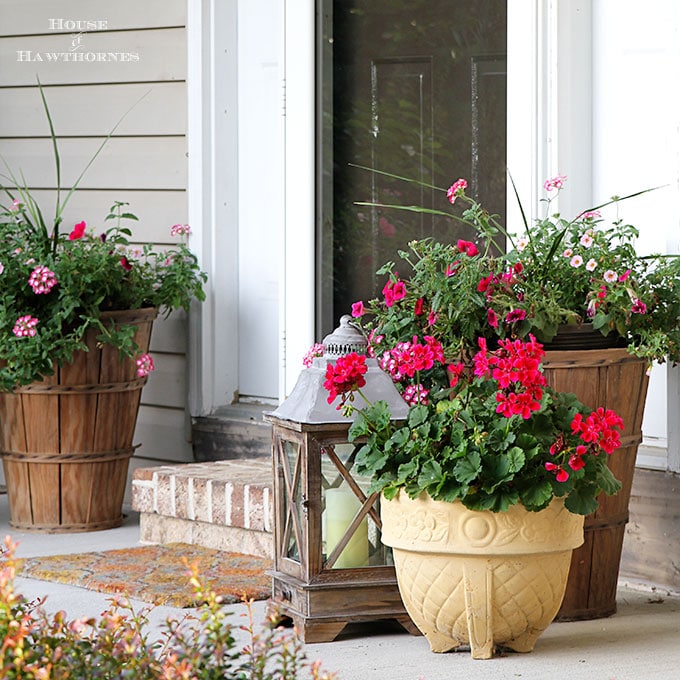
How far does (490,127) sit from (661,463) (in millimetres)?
1117

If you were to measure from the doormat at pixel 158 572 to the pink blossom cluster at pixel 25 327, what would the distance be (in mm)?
685

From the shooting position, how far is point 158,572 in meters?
3.53

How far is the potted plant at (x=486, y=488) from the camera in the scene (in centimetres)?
259

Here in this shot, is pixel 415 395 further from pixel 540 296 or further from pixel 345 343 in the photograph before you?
pixel 540 296

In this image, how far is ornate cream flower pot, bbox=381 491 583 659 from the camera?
261cm

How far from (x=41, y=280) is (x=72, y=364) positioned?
0.29 meters

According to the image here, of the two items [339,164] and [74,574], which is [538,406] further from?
[339,164]

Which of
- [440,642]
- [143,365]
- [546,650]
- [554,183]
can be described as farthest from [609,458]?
[143,365]

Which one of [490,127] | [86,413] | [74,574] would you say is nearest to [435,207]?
[490,127]

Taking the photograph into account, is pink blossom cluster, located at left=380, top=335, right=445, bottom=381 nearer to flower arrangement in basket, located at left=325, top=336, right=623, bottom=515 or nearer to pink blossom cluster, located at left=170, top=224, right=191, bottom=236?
flower arrangement in basket, located at left=325, top=336, right=623, bottom=515

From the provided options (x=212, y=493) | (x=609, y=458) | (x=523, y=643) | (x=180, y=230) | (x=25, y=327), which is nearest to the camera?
(x=523, y=643)

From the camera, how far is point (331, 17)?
14.0 feet

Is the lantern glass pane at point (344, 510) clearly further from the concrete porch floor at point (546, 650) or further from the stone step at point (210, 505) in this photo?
the stone step at point (210, 505)

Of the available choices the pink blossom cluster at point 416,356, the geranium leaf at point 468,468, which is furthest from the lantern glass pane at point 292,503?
the geranium leaf at point 468,468
